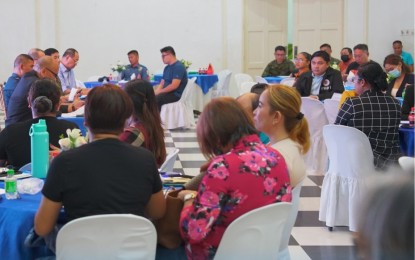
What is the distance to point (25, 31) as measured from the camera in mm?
13406

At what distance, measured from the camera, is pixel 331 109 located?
640 centimetres

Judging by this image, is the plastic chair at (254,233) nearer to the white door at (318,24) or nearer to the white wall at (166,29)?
the white wall at (166,29)

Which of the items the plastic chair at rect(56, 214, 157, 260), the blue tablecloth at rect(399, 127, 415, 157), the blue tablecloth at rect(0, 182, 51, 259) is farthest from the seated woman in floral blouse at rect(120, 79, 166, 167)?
the blue tablecloth at rect(399, 127, 415, 157)

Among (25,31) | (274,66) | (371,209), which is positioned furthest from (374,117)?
(25,31)

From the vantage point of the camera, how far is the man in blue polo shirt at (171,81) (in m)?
9.88

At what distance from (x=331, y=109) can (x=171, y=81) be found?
3.99 metres

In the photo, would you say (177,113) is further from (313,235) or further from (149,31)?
(313,235)

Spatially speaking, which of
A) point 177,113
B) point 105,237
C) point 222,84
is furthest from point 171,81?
point 105,237

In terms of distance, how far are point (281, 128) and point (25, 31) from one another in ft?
36.9

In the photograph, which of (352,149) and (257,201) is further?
(352,149)

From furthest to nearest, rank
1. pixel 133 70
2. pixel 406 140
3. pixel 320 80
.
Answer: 1. pixel 133 70
2. pixel 320 80
3. pixel 406 140

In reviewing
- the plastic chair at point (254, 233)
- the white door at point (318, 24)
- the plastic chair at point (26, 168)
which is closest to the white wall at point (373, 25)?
the white door at point (318, 24)

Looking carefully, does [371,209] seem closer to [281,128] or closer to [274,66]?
[281,128]

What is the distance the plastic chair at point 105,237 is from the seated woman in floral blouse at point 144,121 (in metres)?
1.33
